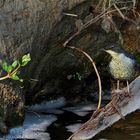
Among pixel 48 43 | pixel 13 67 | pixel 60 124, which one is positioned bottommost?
pixel 60 124

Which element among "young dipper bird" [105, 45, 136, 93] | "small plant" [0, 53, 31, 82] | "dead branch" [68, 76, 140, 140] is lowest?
"dead branch" [68, 76, 140, 140]

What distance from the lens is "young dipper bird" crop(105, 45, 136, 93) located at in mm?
6895

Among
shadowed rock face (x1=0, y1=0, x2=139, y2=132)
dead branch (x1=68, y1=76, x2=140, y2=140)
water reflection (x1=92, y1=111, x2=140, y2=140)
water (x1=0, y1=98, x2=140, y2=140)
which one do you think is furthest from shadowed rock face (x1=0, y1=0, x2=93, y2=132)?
water reflection (x1=92, y1=111, x2=140, y2=140)

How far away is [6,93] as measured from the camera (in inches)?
244

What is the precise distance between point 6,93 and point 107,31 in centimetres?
197

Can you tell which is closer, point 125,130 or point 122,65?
point 125,130

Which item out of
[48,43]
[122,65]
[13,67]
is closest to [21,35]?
[48,43]

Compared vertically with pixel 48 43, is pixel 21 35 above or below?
above

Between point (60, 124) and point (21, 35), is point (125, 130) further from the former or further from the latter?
point (21, 35)

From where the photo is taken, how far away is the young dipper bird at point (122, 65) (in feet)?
22.6

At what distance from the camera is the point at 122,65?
273 inches

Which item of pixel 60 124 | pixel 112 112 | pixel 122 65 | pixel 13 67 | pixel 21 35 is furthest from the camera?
pixel 122 65

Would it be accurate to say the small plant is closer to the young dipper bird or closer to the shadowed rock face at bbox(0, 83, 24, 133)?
the shadowed rock face at bbox(0, 83, 24, 133)

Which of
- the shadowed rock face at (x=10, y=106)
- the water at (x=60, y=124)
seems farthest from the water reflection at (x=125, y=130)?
the shadowed rock face at (x=10, y=106)
